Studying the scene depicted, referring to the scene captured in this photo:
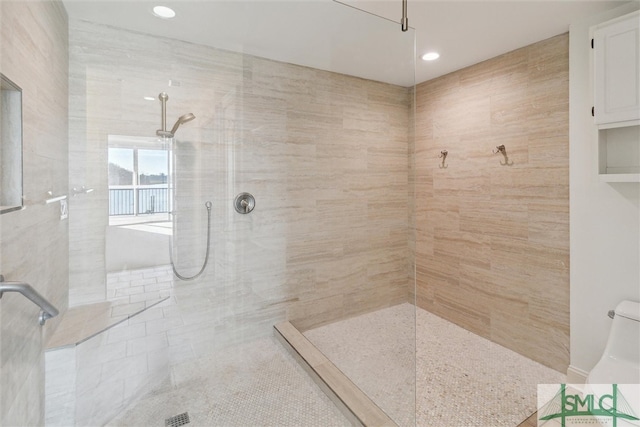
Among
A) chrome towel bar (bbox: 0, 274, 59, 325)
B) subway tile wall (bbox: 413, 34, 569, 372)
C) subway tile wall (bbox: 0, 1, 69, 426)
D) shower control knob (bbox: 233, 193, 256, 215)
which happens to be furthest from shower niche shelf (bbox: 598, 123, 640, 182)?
subway tile wall (bbox: 0, 1, 69, 426)

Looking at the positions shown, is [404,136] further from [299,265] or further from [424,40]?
[299,265]

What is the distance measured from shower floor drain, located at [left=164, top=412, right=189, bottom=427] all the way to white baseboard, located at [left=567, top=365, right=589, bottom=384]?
241 centimetres

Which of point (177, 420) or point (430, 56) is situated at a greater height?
point (430, 56)

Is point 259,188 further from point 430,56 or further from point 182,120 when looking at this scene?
point 430,56

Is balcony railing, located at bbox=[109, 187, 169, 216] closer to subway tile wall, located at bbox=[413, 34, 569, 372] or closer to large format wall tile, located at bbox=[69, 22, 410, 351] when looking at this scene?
large format wall tile, located at bbox=[69, 22, 410, 351]

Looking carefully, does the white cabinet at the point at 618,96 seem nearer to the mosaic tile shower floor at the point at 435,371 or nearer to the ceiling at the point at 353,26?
the ceiling at the point at 353,26

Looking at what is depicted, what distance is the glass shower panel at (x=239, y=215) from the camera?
6.00 ft

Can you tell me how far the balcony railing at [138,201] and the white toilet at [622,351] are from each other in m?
2.75

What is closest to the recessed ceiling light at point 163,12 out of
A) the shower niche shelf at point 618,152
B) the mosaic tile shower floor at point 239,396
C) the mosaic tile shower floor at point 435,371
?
the mosaic tile shower floor at point 239,396

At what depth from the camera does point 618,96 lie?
170cm

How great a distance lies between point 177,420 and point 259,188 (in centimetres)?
149

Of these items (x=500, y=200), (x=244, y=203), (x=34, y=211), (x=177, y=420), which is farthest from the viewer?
(x=500, y=200)

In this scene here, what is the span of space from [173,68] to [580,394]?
10.9 feet

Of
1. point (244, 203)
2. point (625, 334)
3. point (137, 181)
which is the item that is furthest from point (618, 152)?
point (137, 181)
